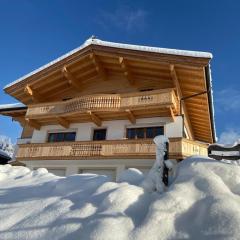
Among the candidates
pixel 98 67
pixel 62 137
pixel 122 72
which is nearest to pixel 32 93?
pixel 62 137

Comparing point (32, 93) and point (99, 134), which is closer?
point (99, 134)

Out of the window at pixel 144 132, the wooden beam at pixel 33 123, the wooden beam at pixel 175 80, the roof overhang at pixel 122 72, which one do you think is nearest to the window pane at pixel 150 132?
the window at pixel 144 132

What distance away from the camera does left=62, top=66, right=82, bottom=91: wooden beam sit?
19409 millimetres

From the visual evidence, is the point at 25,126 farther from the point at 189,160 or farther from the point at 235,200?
the point at 235,200

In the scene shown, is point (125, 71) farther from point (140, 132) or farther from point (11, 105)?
point (11, 105)

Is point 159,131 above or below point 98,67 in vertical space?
below

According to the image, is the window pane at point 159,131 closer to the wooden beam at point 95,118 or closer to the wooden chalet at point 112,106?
the wooden chalet at point 112,106

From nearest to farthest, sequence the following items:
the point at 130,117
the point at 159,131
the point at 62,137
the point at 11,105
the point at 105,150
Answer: the point at 105,150, the point at 159,131, the point at 130,117, the point at 62,137, the point at 11,105

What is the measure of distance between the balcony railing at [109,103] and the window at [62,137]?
1633 millimetres

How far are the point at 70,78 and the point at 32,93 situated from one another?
3.28 meters

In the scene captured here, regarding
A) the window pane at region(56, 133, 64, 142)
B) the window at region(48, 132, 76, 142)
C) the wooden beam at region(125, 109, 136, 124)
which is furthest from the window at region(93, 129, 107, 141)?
the window pane at region(56, 133, 64, 142)

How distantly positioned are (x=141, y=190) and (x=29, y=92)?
1714 centimetres

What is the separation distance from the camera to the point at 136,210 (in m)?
4.56

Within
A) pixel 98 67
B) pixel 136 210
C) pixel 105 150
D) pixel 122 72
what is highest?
pixel 98 67
